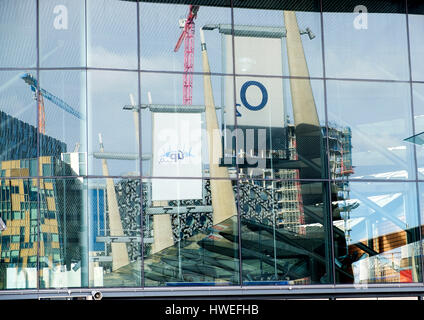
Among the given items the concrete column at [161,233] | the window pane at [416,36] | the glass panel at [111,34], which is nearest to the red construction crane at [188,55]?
the glass panel at [111,34]

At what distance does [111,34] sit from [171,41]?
1620 mm

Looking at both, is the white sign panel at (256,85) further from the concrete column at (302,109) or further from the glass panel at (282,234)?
the glass panel at (282,234)

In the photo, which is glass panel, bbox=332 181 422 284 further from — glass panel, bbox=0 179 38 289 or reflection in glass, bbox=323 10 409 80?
glass panel, bbox=0 179 38 289

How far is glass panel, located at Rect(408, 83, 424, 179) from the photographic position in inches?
1002

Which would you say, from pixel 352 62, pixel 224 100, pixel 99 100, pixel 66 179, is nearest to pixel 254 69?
pixel 224 100

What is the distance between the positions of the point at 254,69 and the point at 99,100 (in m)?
4.36

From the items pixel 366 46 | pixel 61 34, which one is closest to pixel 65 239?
pixel 61 34

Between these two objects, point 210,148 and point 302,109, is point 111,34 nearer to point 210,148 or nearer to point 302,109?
point 210,148

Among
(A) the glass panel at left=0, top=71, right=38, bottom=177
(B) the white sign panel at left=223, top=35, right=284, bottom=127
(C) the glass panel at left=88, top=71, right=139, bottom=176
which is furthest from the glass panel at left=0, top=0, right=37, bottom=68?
(B) the white sign panel at left=223, top=35, right=284, bottom=127

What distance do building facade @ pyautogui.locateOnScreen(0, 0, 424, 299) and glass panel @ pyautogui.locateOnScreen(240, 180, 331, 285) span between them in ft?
0.13

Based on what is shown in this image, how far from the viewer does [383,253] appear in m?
25.0

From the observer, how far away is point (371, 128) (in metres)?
25.3

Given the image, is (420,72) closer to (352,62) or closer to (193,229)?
(352,62)
